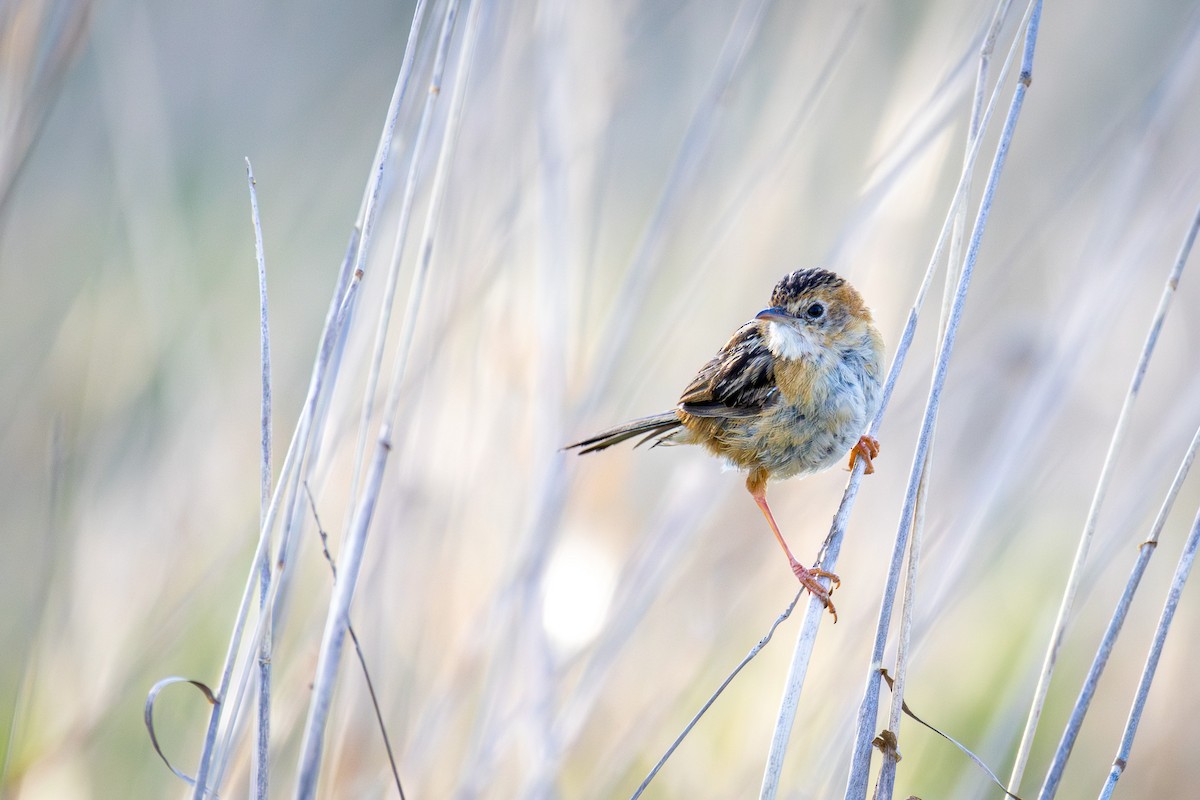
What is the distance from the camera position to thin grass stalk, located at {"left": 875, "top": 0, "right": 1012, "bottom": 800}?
174 centimetres

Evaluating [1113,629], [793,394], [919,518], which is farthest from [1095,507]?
[793,394]

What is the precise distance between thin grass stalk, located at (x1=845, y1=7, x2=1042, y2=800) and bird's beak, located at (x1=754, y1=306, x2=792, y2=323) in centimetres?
71

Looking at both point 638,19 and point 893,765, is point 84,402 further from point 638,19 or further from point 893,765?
point 893,765

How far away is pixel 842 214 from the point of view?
10.7 feet

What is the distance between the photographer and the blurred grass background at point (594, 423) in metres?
2.35

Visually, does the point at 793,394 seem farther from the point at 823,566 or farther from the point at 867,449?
the point at 823,566

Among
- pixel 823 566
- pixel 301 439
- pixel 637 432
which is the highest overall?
pixel 637 432

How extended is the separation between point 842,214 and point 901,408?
34.3 inches

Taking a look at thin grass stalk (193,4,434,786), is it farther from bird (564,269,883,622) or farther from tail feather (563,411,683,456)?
bird (564,269,883,622)

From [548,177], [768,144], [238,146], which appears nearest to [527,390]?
[548,177]

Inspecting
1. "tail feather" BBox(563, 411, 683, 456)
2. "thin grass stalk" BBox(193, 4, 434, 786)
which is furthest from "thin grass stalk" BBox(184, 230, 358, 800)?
"tail feather" BBox(563, 411, 683, 456)

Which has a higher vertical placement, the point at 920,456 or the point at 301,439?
the point at 920,456

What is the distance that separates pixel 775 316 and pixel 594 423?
536 millimetres

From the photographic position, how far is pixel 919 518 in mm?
1846
